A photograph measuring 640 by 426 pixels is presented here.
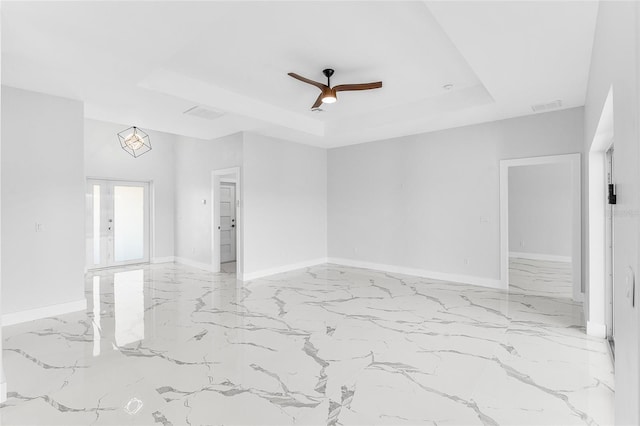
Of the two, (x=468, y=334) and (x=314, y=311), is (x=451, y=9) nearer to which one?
(x=468, y=334)

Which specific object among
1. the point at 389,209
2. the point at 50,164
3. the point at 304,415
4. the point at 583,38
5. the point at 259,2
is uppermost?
the point at 259,2

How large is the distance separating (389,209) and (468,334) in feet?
11.5

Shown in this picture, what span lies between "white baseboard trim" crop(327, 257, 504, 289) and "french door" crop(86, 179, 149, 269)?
14.9 ft

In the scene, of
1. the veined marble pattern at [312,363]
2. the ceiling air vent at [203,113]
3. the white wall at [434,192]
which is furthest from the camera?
the white wall at [434,192]

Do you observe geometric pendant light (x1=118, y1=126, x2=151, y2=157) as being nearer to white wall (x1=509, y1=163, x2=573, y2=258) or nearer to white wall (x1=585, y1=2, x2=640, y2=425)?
white wall (x1=585, y1=2, x2=640, y2=425)

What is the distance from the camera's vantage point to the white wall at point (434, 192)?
514cm

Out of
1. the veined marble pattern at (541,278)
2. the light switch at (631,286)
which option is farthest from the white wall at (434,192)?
the light switch at (631,286)

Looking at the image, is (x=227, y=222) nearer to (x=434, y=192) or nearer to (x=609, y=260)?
(x=434, y=192)

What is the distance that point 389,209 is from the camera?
6719 mm

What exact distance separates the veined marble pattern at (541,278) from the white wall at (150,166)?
24.2 ft

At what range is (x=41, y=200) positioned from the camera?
159 inches

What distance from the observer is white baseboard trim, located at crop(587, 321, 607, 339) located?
11.0 ft

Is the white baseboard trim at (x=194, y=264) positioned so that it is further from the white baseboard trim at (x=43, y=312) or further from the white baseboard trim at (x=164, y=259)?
the white baseboard trim at (x=43, y=312)

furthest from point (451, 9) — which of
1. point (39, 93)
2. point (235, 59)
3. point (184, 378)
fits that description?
point (39, 93)
